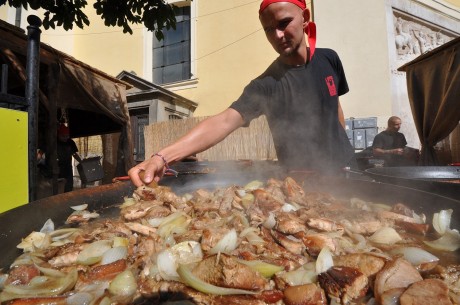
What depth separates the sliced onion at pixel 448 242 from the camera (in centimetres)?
147

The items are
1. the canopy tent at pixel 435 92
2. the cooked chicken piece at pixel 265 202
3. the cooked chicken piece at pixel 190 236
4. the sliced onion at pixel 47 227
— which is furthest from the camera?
the canopy tent at pixel 435 92

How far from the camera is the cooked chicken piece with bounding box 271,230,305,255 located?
1.44 meters

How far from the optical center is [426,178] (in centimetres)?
256

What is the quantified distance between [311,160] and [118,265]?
2597mm

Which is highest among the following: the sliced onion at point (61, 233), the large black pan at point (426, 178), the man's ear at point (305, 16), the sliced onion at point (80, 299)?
the man's ear at point (305, 16)

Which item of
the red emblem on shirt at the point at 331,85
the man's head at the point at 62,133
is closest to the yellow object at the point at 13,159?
the red emblem on shirt at the point at 331,85

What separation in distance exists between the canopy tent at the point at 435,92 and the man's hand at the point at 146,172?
20.1 ft

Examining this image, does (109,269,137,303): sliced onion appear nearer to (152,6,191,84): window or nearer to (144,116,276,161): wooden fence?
(144,116,276,161): wooden fence

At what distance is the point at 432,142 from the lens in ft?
23.7

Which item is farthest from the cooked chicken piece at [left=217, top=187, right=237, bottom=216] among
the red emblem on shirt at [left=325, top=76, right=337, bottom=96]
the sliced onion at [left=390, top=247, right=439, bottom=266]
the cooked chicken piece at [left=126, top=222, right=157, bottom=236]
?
the red emblem on shirt at [left=325, top=76, right=337, bottom=96]

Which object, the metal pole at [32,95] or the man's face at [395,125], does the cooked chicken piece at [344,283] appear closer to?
the metal pole at [32,95]

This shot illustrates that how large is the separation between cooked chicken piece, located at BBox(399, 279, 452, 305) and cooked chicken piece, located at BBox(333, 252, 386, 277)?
0.51ft

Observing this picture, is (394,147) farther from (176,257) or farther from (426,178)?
(176,257)

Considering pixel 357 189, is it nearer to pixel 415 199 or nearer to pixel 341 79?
pixel 415 199
